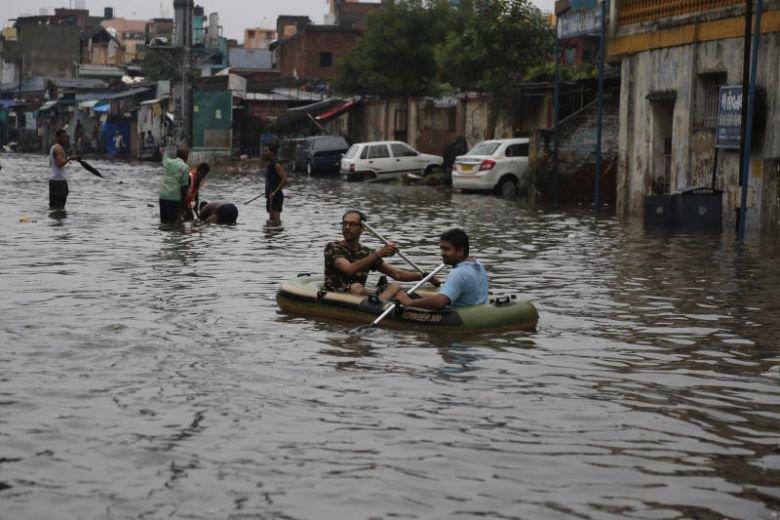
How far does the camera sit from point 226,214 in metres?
24.5

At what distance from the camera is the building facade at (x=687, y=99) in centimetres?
2277

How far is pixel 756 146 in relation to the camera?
23.0m

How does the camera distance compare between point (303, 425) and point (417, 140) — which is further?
point (417, 140)

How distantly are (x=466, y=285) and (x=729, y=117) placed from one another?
13.0m

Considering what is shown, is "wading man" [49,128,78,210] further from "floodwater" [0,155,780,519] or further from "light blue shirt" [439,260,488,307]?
"light blue shirt" [439,260,488,307]

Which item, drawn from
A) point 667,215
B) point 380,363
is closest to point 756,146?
point 667,215

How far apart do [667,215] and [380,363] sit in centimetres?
1464

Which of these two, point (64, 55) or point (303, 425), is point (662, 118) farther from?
point (64, 55)

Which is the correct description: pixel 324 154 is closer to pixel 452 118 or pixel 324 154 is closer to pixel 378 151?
pixel 452 118

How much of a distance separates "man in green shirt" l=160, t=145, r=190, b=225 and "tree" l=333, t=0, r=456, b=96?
32.7 m

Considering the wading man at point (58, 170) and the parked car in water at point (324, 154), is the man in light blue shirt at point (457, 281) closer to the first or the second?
the wading man at point (58, 170)

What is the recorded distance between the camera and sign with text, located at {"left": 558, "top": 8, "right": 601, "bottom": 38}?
29672 millimetres

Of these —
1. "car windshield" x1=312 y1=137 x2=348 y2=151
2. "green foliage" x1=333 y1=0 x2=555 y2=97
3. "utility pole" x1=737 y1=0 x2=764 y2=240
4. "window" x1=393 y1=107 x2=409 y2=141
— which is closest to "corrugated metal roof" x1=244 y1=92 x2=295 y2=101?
"green foliage" x1=333 y1=0 x2=555 y2=97

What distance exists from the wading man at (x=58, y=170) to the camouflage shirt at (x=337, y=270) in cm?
1320
